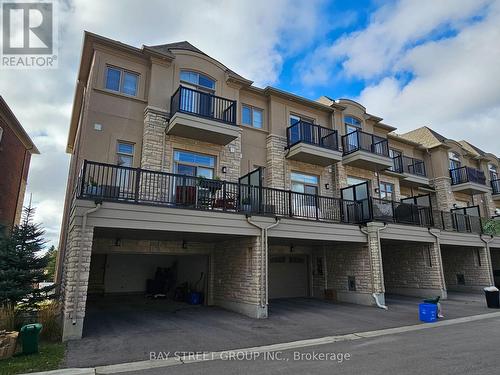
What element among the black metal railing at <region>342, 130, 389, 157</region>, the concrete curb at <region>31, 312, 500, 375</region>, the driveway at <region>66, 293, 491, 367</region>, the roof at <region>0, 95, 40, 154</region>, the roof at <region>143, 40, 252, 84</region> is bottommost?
the concrete curb at <region>31, 312, 500, 375</region>

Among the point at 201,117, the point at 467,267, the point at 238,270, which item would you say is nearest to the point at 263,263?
the point at 238,270

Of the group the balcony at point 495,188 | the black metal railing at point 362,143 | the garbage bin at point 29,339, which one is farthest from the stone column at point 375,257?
the balcony at point 495,188

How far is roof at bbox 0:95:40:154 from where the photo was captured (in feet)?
48.2

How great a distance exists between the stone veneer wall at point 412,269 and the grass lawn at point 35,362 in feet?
48.5

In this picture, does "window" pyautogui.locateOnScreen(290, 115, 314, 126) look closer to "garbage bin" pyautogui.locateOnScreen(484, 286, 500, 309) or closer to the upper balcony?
the upper balcony

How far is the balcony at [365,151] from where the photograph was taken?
51.4 feet

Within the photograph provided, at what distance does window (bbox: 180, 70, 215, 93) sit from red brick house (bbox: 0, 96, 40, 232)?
26.9ft

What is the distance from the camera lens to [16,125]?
16.4m

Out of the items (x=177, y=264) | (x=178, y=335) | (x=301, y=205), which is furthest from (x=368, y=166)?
(x=178, y=335)

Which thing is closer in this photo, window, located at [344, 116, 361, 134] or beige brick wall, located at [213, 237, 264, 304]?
beige brick wall, located at [213, 237, 264, 304]

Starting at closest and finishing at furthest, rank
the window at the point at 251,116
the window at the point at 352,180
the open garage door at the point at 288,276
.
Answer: the window at the point at 251,116 → the open garage door at the point at 288,276 → the window at the point at 352,180

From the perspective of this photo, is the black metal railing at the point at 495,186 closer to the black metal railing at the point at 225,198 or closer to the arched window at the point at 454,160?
the arched window at the point at 454,160

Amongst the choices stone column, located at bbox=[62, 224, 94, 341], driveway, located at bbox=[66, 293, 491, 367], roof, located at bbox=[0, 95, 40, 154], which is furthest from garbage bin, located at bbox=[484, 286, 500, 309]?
roof, located at bbox=[0, 95, 40, 154]

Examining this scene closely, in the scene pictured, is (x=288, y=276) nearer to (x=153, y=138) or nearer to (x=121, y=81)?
(x=153, y=138)
